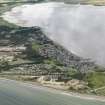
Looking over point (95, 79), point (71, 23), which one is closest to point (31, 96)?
point (95, 79)

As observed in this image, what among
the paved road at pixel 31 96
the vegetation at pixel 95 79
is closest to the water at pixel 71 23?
the vegetation at pixel 95 79

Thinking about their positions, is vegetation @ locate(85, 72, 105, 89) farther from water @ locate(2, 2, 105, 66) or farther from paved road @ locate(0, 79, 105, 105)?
A: paved road @ locate(0, 79, 105, 105)

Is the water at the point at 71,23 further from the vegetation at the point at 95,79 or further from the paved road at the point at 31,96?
the paved road at the point at 31,96

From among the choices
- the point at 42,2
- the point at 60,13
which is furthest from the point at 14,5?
the point at 60,13

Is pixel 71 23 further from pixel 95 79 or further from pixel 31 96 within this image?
pixel 31 96

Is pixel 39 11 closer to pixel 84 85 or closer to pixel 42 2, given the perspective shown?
pixel 42 2
